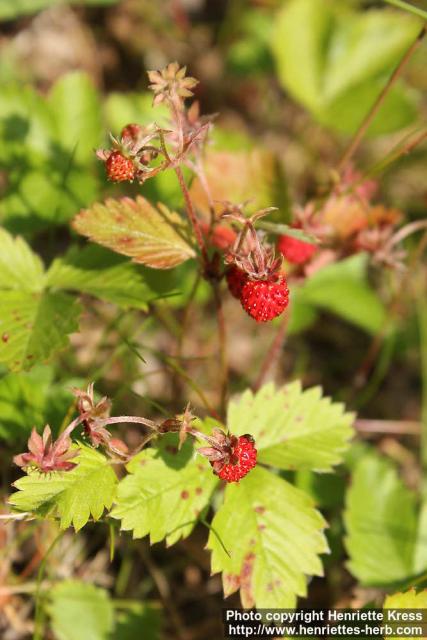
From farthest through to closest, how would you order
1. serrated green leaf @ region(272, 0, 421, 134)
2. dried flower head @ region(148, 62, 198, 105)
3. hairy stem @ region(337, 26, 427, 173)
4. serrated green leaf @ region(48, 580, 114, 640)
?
1. serrated green leaf @ region(272, 0, 421, 134)
2. serrated green leaf @ region(48, 580, 114, 640)
3. hairy stem @ region(337, 26, 427, 173)
4. dried flower head @ region(148, 62, 198, 105)

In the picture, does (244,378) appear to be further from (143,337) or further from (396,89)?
(396,89)

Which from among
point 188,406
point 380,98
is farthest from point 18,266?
point 380,98

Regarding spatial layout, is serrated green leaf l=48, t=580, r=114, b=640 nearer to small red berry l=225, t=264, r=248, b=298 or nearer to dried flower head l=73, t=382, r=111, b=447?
dried flower head l=73, t=382, r=111, b=447

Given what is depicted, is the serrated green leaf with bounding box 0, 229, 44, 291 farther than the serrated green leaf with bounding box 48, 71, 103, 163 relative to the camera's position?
No

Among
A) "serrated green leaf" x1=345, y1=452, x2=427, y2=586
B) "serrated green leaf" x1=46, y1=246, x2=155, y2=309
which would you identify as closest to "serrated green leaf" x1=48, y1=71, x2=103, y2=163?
"serrated green leaf" x1=46, y1=246, x2=155, y2=309

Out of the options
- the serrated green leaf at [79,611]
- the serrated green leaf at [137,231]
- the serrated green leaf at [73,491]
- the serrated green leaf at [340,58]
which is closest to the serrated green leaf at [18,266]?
the serrated green leaf at [137,231]

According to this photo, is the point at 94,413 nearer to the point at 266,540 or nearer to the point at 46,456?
the point at 46,456

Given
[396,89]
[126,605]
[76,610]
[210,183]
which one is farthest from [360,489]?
[396,89]
